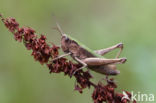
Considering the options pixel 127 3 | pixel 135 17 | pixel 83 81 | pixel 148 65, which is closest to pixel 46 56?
pixel 83 81

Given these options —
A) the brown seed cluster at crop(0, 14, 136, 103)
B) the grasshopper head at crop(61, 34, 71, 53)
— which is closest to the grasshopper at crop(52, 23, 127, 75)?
the grasshopper head at crop(61, 34, 71, 53)

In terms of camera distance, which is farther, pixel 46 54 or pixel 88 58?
pixel 88 58

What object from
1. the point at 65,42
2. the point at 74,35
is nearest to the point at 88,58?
the point at 65,42

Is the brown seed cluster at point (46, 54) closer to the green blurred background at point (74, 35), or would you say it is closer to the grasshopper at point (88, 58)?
the grasshopper at point (88, 58)

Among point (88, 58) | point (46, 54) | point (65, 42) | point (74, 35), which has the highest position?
point (74, 35)

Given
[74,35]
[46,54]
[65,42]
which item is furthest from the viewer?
[74,35]

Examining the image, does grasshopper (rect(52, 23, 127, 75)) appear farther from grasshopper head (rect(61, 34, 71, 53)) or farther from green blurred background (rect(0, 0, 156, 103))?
green blurred background (rect(0, 0, 156, 103))

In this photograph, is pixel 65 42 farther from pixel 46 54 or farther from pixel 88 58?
pixel 46 54

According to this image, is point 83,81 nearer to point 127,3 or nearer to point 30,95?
point 30,95
